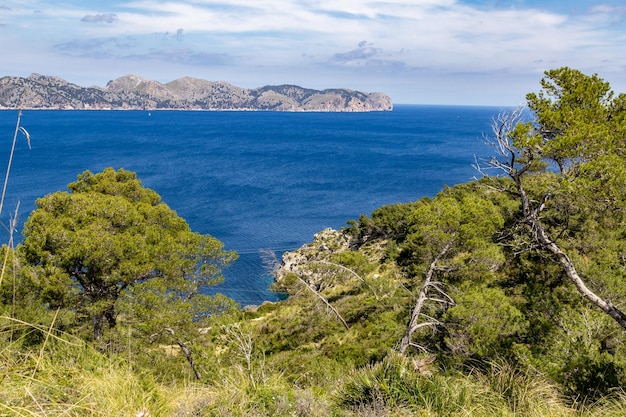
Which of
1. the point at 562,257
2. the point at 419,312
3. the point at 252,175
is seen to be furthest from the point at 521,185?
the point at 252,175

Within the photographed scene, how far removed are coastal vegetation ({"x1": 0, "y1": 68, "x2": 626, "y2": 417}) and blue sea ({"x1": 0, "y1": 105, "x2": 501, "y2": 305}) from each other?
923 inches

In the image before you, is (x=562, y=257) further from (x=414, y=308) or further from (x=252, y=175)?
(x=252, y=175)

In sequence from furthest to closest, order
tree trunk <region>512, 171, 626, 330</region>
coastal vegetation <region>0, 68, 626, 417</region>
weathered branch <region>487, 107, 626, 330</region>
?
weathered branch <region>487, 107, 626, 330</region> → tree trunk <region>512, 171, 626, 330</region> → coastal vegetation <region>0, 68, 626, 417</region>

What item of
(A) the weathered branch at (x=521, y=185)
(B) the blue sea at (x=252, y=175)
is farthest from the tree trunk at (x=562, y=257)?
(B) the blue sea at (x=252, y=175)

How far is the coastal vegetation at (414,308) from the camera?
4.75m

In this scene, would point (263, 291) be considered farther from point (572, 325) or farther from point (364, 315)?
point (572, 325)

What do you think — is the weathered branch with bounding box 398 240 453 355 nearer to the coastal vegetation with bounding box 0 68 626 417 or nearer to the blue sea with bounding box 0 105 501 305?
the coastal vegetation with bounding box 0 68 626 417

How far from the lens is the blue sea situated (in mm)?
51562

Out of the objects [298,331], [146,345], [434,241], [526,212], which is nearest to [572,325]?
[526,212]

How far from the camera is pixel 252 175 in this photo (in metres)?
83.1

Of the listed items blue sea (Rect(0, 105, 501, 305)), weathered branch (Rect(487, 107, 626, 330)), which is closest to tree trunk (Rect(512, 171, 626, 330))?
weathered branch (Rect(487, 107, 626, 330))

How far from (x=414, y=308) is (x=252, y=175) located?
70.4 metres

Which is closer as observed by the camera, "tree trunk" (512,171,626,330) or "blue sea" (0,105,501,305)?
"tree trunk" (512,171,626,330)

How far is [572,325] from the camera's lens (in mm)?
10883
